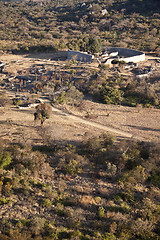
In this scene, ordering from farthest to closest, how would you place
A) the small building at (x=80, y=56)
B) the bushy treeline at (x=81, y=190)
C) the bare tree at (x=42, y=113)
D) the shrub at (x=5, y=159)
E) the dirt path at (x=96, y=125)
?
1. the small building at (x=80, y=56)
2. the dirt path at (x=96, y=125)
3. the bare tree at (x=42, y=113)
4. the shrub at (x=5, y=159)
5. the bushy treeline at (x=81, y=190)

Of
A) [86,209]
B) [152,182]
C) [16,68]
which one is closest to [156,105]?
[152,182]

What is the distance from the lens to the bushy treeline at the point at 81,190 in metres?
13.5

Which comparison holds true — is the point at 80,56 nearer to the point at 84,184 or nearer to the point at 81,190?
the point at 84,184

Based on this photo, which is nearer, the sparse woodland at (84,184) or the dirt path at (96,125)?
the sparse woodland at (84,184)

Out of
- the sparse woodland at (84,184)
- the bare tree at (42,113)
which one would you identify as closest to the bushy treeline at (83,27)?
the sparse woodland at (84,184)

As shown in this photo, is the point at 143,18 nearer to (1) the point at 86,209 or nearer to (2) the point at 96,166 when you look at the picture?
(2) the point at 96,166

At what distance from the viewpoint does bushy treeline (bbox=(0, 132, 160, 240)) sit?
44.3 ft

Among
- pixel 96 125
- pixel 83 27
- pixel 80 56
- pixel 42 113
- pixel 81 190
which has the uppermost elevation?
pixel 83 27

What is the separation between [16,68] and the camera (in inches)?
1891

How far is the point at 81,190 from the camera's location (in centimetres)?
1719

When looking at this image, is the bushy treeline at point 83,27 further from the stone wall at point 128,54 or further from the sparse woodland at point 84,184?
the sparse woodland at point 84,184

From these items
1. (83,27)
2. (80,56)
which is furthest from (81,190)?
(83,27)

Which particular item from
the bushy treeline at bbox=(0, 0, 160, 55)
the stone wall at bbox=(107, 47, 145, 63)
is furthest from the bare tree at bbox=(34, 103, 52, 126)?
the bushy treeline at bbox=(0, 0, 160, 55)

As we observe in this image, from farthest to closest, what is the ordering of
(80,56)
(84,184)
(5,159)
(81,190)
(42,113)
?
(80,56)
(42,113)
(5,159)
(84,184)
(81,190)
